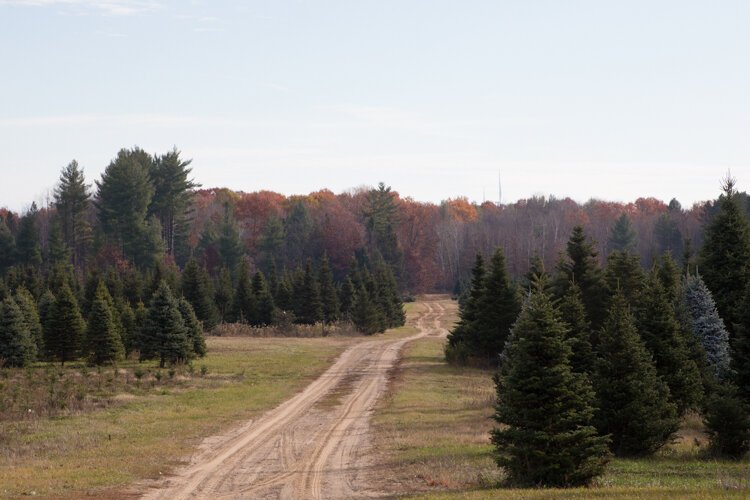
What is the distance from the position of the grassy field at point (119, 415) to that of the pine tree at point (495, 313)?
11617 millimetres

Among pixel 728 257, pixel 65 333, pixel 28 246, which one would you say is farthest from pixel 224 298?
pixel 728 257

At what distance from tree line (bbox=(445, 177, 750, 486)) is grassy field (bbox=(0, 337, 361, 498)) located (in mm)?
10895

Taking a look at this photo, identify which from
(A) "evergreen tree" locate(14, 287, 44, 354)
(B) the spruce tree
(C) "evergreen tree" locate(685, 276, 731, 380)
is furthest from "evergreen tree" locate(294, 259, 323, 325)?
(B) the spruce tree

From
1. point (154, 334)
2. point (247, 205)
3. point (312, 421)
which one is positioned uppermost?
point (247, 205)

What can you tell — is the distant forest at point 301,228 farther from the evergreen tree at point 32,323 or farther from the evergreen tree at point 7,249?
the evergreen tree at point 32,323

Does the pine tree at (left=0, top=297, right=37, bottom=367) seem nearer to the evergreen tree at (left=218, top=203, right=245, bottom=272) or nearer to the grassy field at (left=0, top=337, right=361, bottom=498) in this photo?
the grassy field at (left=0, top=337, right=361, bottom=498)

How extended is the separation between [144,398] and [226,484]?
16648 millimetres

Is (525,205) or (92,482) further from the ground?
(525,205)

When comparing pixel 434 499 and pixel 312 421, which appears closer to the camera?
pixel 434 499

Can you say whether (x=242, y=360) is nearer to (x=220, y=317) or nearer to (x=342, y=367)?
(x=342, y=367)

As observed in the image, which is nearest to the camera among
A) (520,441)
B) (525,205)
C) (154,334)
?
(520,441)

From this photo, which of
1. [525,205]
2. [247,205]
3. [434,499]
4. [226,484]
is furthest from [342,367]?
[525,205]

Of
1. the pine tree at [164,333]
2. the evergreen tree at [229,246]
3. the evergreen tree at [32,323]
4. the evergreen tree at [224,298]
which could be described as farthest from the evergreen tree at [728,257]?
the evergreen tree at [229,246]

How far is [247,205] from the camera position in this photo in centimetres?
15050
